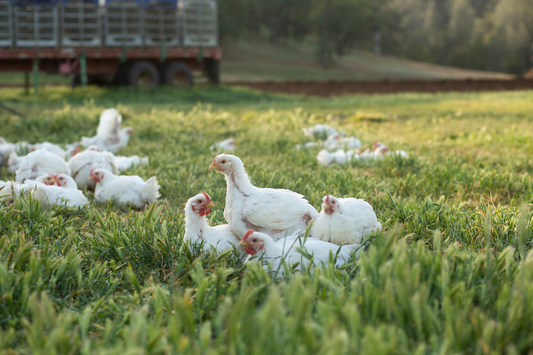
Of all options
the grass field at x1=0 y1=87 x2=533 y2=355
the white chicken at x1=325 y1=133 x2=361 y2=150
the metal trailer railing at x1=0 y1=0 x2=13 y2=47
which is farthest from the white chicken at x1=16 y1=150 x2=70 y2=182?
the metal trailer railing at x1=0 y1=0 x2=13 y2=47

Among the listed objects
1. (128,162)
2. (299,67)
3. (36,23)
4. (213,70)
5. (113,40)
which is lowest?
(128,162)

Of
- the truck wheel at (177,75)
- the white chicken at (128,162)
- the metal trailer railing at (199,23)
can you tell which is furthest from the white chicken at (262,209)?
the metal trailer railing at (199,23)

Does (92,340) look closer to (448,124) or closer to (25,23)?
(448,124)

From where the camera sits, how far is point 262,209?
9.16ft

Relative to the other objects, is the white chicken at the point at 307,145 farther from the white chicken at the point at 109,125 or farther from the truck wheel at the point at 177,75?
the truck wheel at the point at 177,75

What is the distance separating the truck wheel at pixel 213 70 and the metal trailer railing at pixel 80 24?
4.06m

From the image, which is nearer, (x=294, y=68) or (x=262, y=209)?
(x=262, y=209)

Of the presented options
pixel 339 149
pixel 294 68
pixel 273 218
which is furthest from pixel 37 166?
pixel 294 68

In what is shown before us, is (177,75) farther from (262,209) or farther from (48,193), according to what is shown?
(262,209)

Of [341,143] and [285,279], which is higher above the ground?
[341,143]

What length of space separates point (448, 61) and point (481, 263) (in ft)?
217

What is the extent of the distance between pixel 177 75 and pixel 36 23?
15.1 feet

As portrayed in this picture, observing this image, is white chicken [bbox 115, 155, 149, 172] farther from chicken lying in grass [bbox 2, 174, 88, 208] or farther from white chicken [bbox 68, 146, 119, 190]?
chicken lying in grass [bbox 2, 174, 88, 208]

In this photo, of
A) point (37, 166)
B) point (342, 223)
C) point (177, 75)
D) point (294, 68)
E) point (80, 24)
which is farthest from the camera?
point (294, 68)
